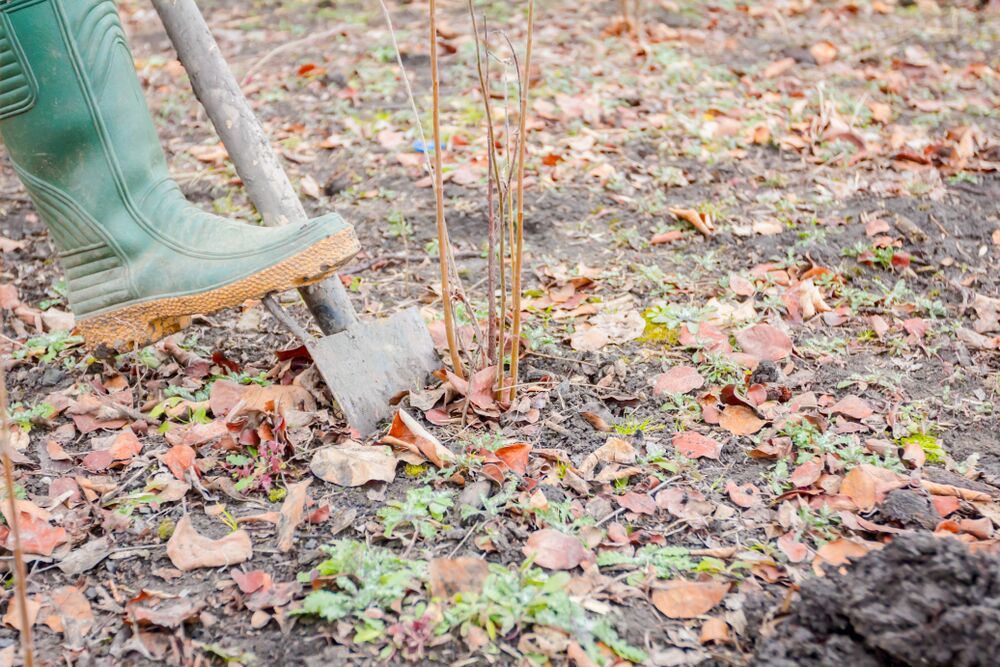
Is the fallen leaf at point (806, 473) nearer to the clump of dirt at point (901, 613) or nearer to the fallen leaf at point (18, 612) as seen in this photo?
the clump of dirt at point (901, 613)

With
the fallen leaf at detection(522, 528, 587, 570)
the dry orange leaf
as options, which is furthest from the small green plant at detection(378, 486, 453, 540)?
the dry orange leaf

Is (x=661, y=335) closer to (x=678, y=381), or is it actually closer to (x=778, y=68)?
(x=678, y=381)

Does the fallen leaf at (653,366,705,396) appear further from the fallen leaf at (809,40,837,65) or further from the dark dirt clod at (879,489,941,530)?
the fallen leaf at (809,40,837,65)

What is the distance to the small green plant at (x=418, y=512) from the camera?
159cm

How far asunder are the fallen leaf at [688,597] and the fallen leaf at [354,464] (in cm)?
56

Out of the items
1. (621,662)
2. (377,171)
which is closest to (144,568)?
(621,662)

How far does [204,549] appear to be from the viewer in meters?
1.58

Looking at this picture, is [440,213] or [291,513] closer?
[291,513]

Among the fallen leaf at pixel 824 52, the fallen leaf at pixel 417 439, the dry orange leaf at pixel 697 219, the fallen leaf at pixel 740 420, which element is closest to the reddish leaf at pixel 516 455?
the fallen leaf at pixel 417 439

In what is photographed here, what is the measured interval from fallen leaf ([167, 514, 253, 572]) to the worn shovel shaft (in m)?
0.62

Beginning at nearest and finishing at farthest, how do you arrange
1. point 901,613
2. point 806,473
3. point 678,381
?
point 901,613
point 806,473
point 678,381

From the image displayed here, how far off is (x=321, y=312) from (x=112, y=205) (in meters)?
0.51


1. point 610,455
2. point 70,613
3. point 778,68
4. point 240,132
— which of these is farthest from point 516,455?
point 778,68

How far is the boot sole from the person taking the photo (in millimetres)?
1860
